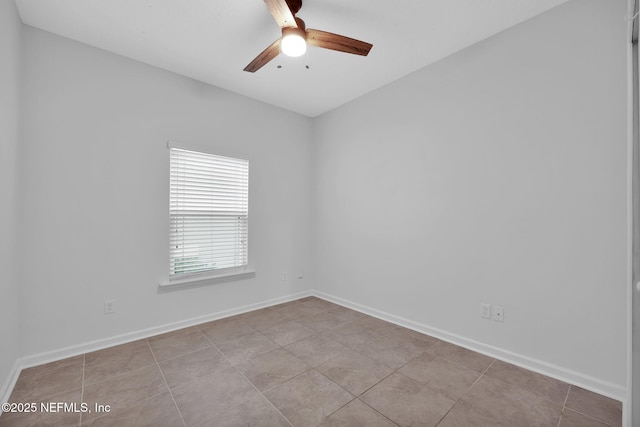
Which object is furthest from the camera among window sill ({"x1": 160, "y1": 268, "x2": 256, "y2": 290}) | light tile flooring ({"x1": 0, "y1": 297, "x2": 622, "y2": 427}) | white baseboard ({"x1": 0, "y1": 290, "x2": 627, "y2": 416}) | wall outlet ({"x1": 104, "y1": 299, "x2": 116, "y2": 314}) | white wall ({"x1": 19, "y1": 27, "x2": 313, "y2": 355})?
window sill ({"x1": 160, "y1": 268, "x2": 256, "y2": 290})

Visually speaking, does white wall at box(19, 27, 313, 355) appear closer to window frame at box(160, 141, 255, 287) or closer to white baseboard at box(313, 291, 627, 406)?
window frame at box(160, 141, 255, 287)

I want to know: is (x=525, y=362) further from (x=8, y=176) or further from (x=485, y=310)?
(x=8, y=176)

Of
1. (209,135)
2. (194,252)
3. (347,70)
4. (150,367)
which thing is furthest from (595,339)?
(209,135)

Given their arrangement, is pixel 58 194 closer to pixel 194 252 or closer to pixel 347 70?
pixel 194 252

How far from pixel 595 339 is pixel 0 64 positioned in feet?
14.3

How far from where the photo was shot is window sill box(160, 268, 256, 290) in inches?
116

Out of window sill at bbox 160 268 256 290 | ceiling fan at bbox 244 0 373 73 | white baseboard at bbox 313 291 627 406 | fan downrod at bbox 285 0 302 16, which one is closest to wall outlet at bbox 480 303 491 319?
white baseboard at bbox 313 291 627 406

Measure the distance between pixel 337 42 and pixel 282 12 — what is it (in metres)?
0.45

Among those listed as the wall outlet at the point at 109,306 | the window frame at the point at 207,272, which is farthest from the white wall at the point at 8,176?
the window frame at the point at 207,272

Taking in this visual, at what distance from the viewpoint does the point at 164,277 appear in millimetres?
2914

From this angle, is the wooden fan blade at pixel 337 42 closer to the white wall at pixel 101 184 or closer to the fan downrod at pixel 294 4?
the fan downrod at pixel 294 4

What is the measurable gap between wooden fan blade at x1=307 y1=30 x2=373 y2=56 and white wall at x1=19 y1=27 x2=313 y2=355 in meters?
1.75

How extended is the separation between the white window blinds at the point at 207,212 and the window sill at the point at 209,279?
0.22ft

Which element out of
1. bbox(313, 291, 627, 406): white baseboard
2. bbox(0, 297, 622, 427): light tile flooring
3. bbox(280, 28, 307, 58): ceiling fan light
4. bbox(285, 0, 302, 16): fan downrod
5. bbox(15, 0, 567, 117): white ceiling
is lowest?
bbox(0, 297, 622, 427): light tile flooring
